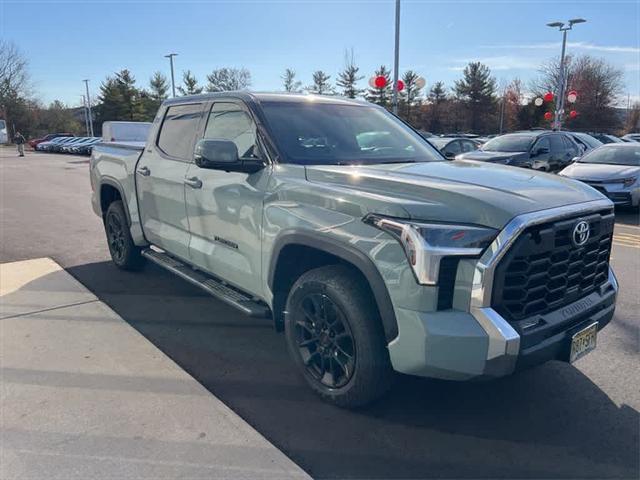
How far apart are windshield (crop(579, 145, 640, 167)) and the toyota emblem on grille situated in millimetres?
9583

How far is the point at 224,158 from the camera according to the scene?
3352 mm

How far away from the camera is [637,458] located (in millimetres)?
2697

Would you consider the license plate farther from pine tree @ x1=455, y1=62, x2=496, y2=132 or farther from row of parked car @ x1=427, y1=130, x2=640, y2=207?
pine tree @ x1=455, y1=62, x2=496, y2=132

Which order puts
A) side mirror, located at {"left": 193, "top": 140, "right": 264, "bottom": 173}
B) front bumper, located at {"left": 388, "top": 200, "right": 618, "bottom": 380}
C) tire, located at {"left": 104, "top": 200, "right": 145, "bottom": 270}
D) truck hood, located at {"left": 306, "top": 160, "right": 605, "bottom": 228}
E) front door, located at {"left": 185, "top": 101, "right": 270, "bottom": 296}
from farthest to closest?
1. tire, located at {"left": 104, "top": 200, "right": 145, "bottom": 270}
2. front door, located at {"left": 185, "top": 101, "right": 270, "bottom": 296}
3. side mirror, located at {"left": 193, "top": 140, "right": 264, "bottom": 173}
4. truck hood, located at {"left": 306, "top": 160, "right": 605, "bottom": 228}
5. front bumper, located at {"left": 388, "top": 200, "right": 618, "bottom": 380}

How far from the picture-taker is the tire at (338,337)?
111 inches

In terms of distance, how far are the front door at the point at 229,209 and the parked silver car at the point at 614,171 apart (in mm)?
8334

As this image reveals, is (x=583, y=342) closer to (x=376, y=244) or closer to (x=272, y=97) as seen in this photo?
(x=376, y=244)

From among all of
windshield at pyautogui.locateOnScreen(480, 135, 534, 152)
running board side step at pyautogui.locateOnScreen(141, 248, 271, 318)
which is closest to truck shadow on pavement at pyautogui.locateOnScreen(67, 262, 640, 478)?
running board side step at pyautogui.locateOnScreen(141, 248, 271, 318)

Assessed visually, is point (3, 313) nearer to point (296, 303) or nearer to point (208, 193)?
point (208, 193)

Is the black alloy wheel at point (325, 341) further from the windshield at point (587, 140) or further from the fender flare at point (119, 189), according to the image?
the windshield at point (587, 140)

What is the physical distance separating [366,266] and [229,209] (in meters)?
1.40

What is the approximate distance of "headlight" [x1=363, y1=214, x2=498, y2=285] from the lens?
244 cm

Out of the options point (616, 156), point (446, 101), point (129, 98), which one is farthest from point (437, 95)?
point (616, 156)

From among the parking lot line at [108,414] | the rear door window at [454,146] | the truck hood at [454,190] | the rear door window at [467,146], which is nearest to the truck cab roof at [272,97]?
the truck hood at [454,190]
